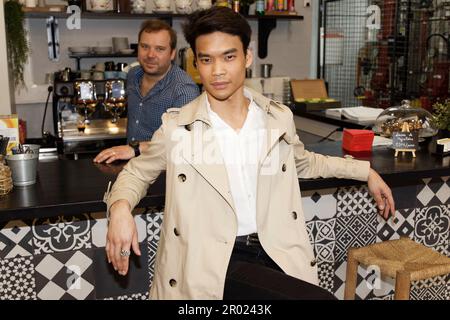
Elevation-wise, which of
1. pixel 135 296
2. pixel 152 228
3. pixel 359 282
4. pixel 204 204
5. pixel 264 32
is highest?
pixel 264 32

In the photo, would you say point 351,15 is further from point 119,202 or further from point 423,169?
point 119,202

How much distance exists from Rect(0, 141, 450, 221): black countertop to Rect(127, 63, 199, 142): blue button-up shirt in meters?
0.74

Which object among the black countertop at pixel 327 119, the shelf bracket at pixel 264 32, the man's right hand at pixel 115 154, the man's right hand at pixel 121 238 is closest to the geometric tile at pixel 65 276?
the man's right hand at pixel 115 154

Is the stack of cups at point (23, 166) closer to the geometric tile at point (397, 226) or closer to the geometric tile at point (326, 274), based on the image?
the geometric tile at point (326, 274)

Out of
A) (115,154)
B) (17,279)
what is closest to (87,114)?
(115,154)

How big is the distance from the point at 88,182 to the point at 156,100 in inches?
43.1

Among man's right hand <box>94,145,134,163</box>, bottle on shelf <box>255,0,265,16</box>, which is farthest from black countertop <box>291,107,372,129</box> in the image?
man's right hand <box>94,145,134,163</box>

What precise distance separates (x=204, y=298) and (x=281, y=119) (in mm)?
606

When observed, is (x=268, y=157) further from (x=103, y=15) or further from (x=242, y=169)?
(x=103, y=15)

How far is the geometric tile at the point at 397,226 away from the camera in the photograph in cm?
262

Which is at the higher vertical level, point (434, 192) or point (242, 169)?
point (242, 169)

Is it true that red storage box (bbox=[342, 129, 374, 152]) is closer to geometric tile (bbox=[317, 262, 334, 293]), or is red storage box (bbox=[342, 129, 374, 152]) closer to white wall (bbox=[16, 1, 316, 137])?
geometric tile (bbox=[317, 262, 334, 293])

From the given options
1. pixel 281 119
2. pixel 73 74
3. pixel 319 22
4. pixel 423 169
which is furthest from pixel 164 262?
pixel 319 22

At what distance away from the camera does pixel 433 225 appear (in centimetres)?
270
